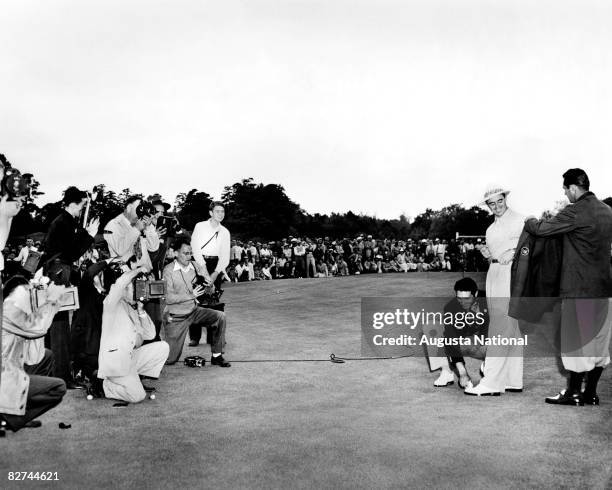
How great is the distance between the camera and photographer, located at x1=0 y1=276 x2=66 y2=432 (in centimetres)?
479

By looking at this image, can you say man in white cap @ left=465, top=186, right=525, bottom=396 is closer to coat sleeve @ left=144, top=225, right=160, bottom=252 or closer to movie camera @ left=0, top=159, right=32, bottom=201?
movie camera @ left=0, top=159, right=32, bottom=201

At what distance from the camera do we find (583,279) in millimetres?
6227

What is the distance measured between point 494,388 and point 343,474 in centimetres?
276

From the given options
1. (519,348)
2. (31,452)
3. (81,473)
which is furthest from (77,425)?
(519,348)

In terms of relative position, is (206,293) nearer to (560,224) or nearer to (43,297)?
(43,297)

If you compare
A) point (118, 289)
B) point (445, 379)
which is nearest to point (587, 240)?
point (445, 379)

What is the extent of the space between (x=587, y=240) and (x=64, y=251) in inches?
199

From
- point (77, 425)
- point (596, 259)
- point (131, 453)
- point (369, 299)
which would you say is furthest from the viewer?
point (369, 299)

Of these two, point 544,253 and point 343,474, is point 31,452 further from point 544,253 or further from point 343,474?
point 544,253

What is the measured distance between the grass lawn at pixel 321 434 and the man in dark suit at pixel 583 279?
361 millimetres

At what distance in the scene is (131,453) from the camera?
15.9 ft

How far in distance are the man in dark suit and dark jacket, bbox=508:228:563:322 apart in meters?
0.10

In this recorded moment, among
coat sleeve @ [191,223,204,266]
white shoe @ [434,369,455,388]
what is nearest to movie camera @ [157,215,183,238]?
coat sleeve @ [191,223,204,266]

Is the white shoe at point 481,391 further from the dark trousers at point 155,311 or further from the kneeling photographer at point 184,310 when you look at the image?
the dark trousers at point 155,311
